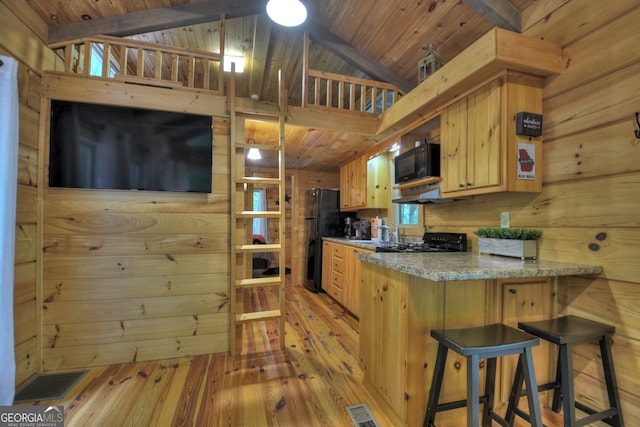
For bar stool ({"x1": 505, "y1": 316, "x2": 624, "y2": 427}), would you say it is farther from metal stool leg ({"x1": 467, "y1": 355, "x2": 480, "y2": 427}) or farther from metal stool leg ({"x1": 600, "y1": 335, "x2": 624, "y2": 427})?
metal stool leg ({"x1": 467, "y1": 355, "x2": 480, "y2": 427})

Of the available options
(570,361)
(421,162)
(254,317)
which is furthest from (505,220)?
(254,317)

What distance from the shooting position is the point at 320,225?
4.39 meters

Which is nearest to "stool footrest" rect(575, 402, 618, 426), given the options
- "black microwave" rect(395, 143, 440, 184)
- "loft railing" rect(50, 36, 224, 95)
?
"black microwave" rect(395, 143, 440, 184)

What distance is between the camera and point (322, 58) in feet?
11.0

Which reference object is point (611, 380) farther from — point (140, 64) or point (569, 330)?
point (140, 64)

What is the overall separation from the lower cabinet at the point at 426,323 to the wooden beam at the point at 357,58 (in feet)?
7.49

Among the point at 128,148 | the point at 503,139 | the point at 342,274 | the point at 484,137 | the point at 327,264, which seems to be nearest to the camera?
the point at 503,139

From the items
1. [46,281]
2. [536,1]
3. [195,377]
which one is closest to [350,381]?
[195,377]

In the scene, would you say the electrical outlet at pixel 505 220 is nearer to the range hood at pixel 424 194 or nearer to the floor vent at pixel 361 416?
the range hood at pixel 424 194

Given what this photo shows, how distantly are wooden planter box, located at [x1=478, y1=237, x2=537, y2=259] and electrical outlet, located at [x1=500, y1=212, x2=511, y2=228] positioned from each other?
215 mm

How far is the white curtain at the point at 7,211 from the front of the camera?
1499 mm

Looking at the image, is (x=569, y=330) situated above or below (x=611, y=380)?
A: above

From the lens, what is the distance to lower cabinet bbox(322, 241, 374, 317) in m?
3.13

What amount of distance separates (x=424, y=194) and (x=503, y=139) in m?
0.78
